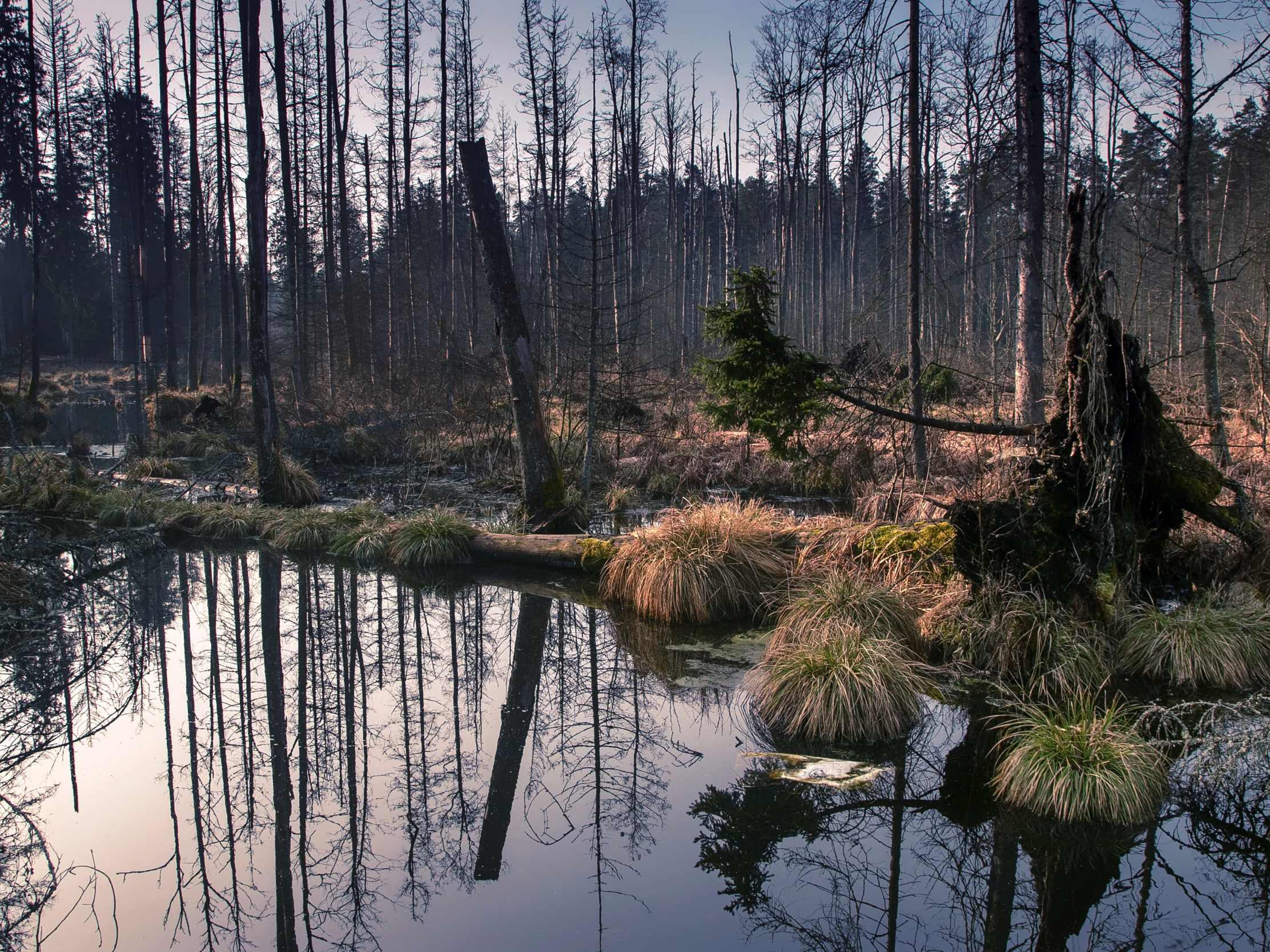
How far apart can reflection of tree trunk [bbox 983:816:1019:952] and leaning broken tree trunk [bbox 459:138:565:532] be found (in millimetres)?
7781

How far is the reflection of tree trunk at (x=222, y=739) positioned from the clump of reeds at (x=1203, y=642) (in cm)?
605

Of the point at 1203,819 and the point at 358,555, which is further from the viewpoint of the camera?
the point at 358,555

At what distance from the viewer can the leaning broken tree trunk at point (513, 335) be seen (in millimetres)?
11047

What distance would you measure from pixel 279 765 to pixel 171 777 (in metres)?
0.63

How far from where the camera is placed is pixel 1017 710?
18.3 feet

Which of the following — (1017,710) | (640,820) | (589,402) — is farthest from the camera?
(589,402)

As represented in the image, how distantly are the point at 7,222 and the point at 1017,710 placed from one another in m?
53.2

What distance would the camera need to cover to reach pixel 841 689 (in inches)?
213

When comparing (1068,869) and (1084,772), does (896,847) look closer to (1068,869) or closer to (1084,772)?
(1068,869)

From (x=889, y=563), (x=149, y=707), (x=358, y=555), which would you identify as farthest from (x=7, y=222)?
(x=889, y=563)

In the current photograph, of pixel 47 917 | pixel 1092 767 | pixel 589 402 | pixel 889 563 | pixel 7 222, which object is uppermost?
pixel 7 222

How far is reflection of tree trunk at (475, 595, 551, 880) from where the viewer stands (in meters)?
4.30

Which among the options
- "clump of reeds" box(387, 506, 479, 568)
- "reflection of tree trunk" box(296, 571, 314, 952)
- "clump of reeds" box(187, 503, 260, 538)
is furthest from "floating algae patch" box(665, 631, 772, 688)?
"clump of reeds" box(187, 503, 260, 538)

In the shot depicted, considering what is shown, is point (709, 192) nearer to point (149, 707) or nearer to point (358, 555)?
point (358, 555)
